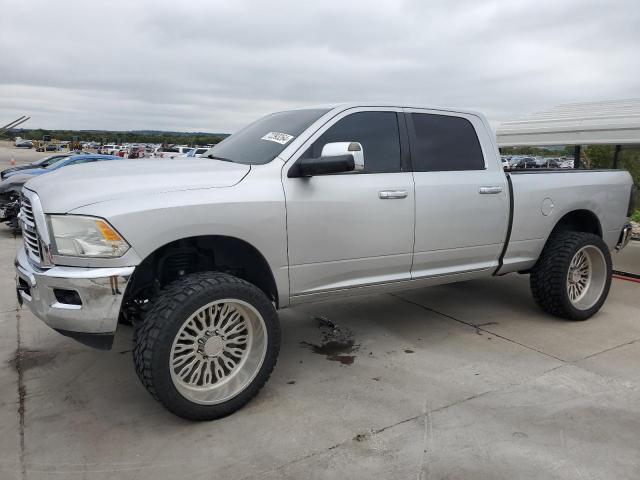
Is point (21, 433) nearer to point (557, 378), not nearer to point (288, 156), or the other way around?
point (288, 156)

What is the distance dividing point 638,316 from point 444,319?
6.74 ft

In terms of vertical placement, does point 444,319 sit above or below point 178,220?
below

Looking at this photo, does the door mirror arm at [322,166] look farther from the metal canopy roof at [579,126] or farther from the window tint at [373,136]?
the metal canopy roof at [579,126]

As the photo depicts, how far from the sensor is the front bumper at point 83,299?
288 cm

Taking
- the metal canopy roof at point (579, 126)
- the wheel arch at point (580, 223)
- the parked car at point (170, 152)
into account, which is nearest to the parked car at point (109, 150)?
the parked car at point (170, 152)

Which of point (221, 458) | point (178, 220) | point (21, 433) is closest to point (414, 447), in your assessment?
point (221, 458)

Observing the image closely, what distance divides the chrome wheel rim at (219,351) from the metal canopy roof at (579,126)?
5954 mm

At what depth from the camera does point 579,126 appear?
7.86 meters

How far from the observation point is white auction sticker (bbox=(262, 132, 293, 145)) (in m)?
3.76

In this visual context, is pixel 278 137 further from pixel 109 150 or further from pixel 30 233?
pixel 109 150

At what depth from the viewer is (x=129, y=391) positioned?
3693 mm

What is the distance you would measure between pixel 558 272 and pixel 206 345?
339 cm

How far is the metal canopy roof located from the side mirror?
17.0 feet

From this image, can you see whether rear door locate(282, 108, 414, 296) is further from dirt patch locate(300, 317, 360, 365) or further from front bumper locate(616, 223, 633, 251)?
front bumper locate(616, 223, 633, 251)
